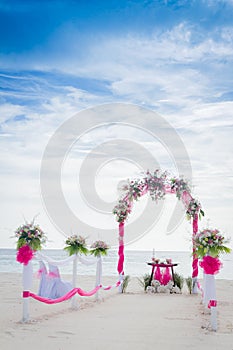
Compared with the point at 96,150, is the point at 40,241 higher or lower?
lower

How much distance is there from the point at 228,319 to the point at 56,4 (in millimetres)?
9234

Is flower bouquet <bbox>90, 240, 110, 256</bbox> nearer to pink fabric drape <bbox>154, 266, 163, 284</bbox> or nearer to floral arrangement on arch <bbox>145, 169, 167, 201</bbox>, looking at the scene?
pink fabric drape <bbox>154, 266, 163, 284</bbox>

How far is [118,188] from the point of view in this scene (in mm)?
14570

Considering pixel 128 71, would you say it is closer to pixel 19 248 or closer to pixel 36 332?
pixel 19 248

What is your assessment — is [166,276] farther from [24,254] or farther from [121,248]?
[24,254]

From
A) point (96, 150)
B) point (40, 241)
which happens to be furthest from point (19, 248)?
point (96, 150)

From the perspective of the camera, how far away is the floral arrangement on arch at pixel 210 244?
7398mm

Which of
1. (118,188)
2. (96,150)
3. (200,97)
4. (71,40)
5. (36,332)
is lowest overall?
(36,332)

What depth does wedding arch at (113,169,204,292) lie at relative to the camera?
1366 centimetres

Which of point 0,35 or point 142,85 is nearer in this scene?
point 0,35

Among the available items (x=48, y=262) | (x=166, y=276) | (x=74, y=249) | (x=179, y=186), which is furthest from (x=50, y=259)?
(x=179, y=186)

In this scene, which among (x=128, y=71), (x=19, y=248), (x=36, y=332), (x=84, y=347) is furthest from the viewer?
(x=128, y=71)

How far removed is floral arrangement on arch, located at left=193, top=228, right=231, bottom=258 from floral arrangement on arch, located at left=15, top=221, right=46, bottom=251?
120 inches

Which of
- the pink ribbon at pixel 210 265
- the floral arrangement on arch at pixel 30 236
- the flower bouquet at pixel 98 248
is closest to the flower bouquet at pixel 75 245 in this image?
the floral arrangement on arch at pixel 30 236
